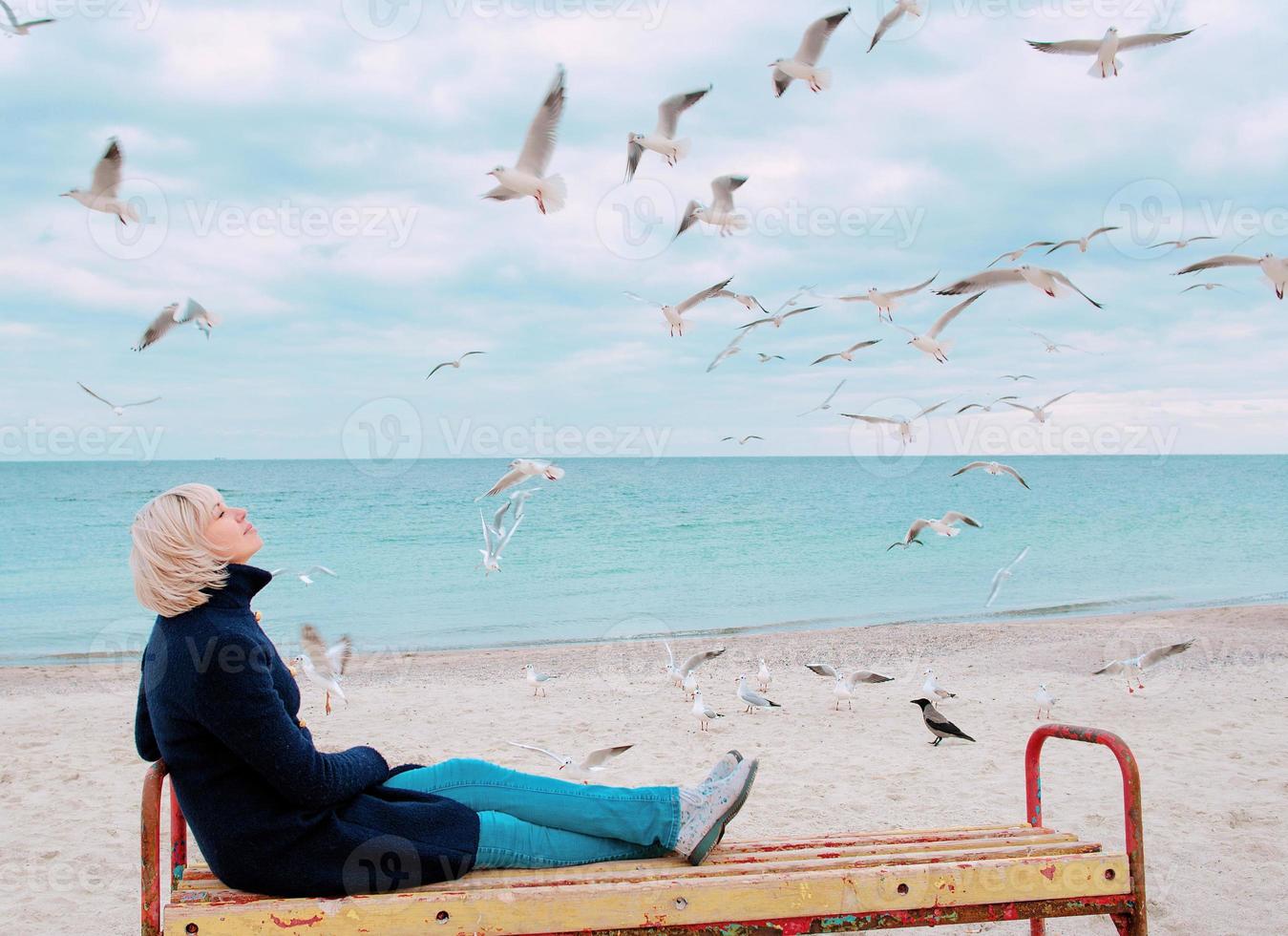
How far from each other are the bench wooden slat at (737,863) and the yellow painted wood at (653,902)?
95mm

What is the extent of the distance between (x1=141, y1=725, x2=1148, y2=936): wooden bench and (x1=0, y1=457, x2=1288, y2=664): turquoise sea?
40.6ft

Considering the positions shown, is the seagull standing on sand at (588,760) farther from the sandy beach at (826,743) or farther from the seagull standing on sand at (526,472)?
the seagull standing on sand at (526,472)

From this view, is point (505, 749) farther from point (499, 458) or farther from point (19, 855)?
point (499, 458)

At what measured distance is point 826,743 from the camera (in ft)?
25.1

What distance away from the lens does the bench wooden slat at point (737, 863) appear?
2748mm

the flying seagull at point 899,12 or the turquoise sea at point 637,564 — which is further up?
the flying seagull at point 899,12

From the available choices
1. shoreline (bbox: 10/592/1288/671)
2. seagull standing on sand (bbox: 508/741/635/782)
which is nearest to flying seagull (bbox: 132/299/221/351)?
seagull standing on sand (bbox: 508/741/635/782)

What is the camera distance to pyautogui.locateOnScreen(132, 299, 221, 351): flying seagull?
24.8 ft

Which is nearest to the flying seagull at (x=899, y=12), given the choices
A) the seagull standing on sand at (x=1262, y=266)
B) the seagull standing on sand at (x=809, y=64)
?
the seagull standing on sand at (x=809, y=64)

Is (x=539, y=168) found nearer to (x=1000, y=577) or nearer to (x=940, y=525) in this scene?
(x=940, y=525)

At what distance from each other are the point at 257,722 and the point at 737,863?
131cm

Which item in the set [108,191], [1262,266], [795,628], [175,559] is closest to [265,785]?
[175,559]

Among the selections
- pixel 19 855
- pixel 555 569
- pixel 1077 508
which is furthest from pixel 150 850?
pixel 1077 508

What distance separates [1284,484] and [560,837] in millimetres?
90635
